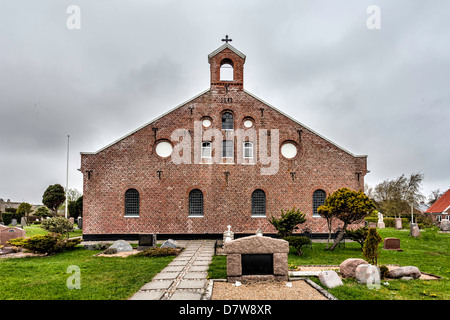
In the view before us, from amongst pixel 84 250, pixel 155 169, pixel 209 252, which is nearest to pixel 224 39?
pixel 155 169

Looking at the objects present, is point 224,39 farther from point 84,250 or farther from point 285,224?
point 84,250

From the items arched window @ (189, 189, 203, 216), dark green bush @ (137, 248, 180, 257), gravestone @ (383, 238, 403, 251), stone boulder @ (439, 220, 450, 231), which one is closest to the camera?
dark green bush @ (137, 248, 180, 257)

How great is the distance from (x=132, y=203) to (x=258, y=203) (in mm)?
8701

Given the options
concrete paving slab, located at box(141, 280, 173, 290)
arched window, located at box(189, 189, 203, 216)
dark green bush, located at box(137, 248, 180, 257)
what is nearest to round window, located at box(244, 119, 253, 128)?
arched window, located at box(189, 189, 203, 216)

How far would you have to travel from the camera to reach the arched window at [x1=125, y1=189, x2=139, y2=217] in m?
19.0

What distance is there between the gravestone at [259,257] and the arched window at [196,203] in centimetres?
1117

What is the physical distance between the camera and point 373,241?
351 inches

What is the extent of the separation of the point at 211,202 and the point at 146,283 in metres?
11.1

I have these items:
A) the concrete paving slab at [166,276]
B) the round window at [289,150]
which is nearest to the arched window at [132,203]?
the concrete paving slab at [166,276]

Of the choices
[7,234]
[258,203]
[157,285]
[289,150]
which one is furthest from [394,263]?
[7,234]

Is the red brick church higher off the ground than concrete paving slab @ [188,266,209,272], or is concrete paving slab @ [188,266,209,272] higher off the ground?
the red brick church

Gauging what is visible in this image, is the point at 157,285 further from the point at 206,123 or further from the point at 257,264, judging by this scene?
the point at 206,123

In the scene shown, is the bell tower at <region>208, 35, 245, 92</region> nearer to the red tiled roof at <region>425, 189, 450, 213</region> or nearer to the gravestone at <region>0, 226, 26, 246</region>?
the gravestone at <region>0, 226, 26, 246</region>

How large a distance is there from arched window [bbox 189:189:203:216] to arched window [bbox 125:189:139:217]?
367 cm
